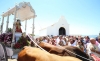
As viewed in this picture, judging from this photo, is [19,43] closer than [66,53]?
No

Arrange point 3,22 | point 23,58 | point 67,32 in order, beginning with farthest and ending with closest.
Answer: point 67,32 → point 3,22 → point 23,58

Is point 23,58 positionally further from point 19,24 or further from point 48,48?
point 19,24

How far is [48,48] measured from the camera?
3.65 meters

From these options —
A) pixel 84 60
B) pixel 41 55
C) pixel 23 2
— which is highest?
pixel 23 2

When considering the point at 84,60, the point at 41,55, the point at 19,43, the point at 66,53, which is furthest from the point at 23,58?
the point at 19,43

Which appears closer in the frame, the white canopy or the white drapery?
the white drapery

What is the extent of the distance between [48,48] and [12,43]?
4.75 m

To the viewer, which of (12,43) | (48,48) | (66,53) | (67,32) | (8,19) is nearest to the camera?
(66,53)

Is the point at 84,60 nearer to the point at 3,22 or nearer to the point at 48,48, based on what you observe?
the point at 48,48

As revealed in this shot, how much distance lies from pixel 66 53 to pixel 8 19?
280 inches

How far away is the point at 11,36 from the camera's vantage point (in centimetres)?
798

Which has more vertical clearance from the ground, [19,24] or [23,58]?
[19,24]

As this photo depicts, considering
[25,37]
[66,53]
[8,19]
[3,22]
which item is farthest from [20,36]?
[66,53]

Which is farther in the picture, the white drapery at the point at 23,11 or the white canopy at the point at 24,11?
the white canopy at the point at 24,11
